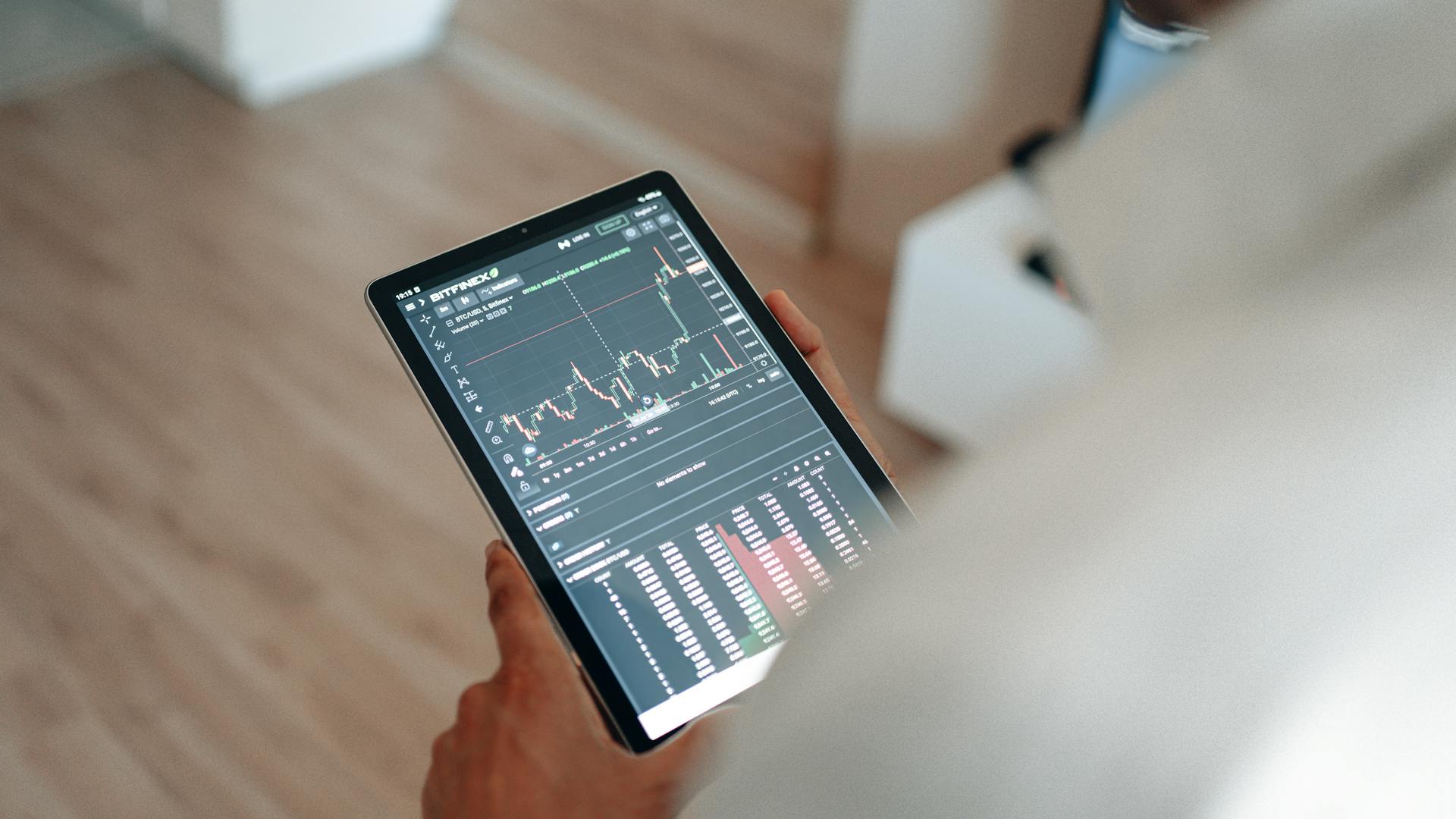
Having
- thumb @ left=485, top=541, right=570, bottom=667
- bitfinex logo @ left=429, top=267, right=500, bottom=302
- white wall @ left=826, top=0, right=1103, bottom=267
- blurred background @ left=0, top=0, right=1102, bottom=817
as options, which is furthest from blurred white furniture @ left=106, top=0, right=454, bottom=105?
thumb @ left=485, top=541, right=570, bottom=667

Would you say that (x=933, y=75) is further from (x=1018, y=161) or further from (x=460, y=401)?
(x=460, y=401)

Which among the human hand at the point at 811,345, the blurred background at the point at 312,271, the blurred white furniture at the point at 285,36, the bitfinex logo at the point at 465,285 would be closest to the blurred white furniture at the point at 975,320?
the blurred background at the point at 312,271

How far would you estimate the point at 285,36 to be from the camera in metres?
2.75

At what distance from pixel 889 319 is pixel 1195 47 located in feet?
6.85

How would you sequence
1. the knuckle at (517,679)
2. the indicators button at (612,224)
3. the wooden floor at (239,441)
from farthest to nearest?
the wooden floor at (239,441) < the indicators button at (612,224) < the knuckle at (517,679)

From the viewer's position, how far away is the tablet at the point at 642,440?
0.74 m

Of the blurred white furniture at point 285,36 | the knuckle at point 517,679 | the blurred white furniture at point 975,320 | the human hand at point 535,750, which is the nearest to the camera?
the human hand at point 535,750

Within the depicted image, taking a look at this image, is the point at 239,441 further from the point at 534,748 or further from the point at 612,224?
the point at 534,748

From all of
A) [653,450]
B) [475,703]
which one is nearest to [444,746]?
[475,703]

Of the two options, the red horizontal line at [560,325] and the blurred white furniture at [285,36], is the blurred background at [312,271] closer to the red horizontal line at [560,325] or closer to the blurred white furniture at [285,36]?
the blurred white furniture at [285,36]

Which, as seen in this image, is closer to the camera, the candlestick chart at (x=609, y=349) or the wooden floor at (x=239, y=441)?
the candlestick chart at (x=609, y=349)

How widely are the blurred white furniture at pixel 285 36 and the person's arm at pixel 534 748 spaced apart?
91.0 inches

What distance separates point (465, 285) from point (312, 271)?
163cm

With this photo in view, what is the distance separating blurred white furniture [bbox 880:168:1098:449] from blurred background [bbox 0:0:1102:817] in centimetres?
4
